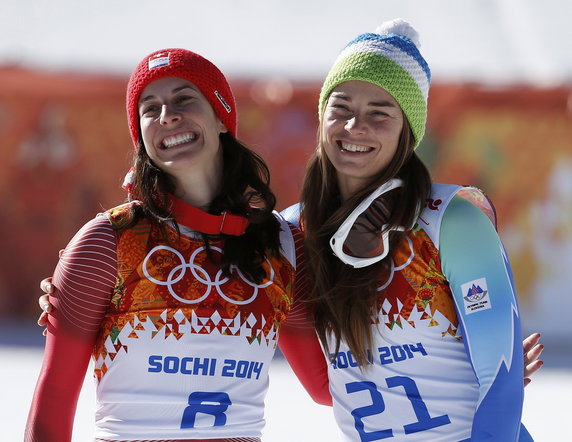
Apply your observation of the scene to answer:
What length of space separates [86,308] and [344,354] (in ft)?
1.98

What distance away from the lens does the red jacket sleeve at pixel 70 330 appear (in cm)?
187

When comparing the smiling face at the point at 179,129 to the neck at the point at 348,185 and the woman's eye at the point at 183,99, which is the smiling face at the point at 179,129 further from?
the neck at the point at 348,185

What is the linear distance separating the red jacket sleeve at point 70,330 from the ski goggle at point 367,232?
Result: 0.52m

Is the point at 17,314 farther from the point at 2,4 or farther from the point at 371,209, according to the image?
the point at 371,209

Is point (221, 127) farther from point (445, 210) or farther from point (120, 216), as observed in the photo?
point (445, 210)

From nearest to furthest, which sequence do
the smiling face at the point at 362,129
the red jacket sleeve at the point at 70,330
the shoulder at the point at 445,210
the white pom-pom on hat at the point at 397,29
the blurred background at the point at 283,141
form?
the red jacket sleeve at the point at 70,330 < the shoulder at the point at 445,210 < the smiling face at the point at 362,129 < the white pom-pom on hat at the point at 397,29 < the blurred background at the point at 283,141

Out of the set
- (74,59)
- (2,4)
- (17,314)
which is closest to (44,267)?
Answer: (17,314)

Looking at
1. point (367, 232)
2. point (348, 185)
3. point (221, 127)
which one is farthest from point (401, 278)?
point (221, 127)

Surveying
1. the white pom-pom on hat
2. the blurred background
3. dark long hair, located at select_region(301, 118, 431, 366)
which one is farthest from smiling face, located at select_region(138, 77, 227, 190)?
the blurred background

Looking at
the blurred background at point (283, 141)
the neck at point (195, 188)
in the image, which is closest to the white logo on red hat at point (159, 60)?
the neck at point (195, 188)

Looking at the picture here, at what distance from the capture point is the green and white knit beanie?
83.0 inches

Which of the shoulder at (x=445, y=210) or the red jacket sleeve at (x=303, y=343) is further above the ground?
the shoulder at (x=445, y=210)

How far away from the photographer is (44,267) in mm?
6750

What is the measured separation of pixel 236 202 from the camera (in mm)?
2131
